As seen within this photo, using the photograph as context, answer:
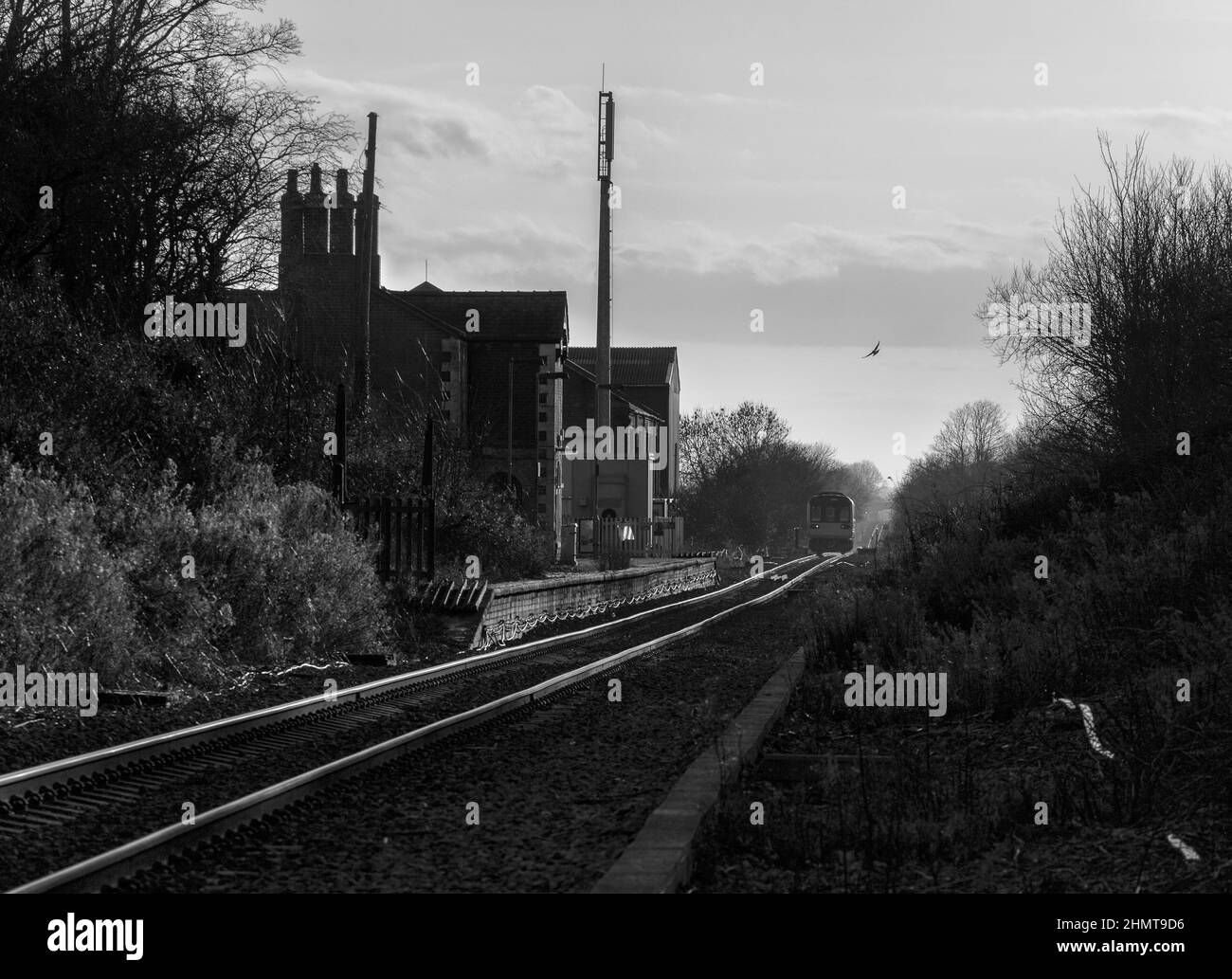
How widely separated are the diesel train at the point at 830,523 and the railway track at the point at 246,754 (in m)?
65.9

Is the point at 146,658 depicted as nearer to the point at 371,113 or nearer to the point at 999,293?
the point at 371,113

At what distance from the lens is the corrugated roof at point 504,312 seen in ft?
157

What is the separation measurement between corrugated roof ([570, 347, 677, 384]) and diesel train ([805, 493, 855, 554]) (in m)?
13.0

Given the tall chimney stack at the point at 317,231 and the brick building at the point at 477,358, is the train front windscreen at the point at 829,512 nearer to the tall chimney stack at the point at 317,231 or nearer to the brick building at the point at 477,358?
the brick building at the point at 477,358

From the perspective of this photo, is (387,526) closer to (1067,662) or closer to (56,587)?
(56,587)

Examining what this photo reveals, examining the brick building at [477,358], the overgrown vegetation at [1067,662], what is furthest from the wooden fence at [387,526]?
the brick building at [477,358]

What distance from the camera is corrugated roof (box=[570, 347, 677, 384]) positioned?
280 ft

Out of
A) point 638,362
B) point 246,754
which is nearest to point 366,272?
point 246,754

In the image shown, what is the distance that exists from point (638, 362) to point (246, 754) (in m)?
79.9

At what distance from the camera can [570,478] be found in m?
40.8

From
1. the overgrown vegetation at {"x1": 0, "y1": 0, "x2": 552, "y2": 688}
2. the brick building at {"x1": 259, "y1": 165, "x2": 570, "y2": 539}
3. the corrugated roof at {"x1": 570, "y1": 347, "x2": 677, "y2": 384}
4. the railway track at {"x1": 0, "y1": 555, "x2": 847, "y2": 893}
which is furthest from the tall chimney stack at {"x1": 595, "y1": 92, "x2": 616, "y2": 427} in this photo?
the corrugated roof at {"x1": 570, "y1": 347, "x2": 677, "y2": 384}

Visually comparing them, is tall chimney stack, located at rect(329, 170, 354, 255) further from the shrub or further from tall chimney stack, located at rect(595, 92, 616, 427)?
the shrub

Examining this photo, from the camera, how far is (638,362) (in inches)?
3474
